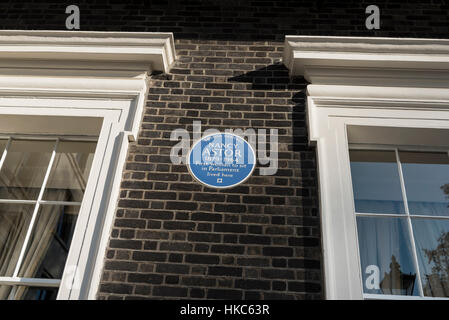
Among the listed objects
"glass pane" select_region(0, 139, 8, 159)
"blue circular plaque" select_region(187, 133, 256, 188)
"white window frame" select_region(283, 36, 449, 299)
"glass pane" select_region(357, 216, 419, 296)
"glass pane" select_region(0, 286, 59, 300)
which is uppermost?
"white window frame" select_region(283, 36, 449, 299)

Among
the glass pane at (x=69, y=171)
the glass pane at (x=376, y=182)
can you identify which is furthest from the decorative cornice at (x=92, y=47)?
the glass pane at (x=376, y=182)

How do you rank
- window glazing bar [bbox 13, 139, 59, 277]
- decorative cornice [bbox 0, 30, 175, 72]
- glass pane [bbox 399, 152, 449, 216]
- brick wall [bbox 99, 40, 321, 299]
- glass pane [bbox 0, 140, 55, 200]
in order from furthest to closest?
glass pane [bbox 0, 140, 55, 200], decorative cornice [bbox 0, 30, 175, 72], glass pane [bbox 399, 152, 449, 216], window glazing bar [bbox 13, 139, 59, 277], brick wall [bbox 99, 40, 321, 299]

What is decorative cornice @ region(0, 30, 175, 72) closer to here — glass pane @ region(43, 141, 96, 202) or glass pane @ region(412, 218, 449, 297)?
glass pane @ region(43, 141, 96, 202)

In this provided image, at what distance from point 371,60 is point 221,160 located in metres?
1.77


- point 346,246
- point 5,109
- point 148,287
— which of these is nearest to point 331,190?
point 346,246

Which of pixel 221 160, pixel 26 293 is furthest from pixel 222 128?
pixel 26 293

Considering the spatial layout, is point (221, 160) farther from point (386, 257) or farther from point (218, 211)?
point (386, 257)

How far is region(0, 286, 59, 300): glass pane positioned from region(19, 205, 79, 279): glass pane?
0.16 m

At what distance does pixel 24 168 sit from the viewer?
4.13 meters

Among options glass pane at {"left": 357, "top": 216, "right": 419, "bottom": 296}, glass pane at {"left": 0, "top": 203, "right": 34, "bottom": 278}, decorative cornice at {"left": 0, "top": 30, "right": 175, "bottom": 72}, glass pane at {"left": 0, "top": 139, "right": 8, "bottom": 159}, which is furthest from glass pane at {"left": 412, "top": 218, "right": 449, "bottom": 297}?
glass pane at {"left": 0, "top": 139, "right": 8, "bottom": 159}

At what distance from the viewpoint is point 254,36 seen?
4309 millimetres

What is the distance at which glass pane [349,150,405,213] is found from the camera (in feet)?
11.7

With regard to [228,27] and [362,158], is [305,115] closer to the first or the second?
[362,158]

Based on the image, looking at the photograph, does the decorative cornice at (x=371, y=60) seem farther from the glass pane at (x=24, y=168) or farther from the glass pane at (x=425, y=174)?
the glass pane at (x=24, y=168)
